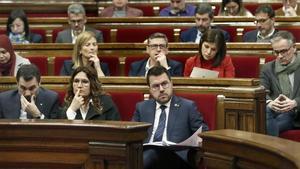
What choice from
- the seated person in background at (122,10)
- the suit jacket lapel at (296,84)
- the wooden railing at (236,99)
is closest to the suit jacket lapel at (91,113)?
the wooden railing at (236,99)

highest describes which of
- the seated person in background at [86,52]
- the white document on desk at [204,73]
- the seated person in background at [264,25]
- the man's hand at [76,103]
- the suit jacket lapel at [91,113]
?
the seated person in background at [264,25]

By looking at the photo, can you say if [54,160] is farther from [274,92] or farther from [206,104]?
[274,92]

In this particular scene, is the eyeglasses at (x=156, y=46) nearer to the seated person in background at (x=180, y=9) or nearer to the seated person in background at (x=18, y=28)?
the seated person in background at (x=18, y=28)

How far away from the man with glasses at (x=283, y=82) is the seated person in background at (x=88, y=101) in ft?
2.48

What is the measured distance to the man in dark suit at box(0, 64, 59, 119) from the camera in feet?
10.6

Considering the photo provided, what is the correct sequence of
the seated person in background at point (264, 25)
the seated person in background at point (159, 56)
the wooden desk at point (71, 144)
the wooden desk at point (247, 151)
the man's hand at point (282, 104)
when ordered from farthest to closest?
the seated person in background at point (264, 25)
the seated person in background at point (159, 56)
the man's hand at point (282, 104)
the wooden desk at point (71, 144)
the wooden desk at point (247, 151)

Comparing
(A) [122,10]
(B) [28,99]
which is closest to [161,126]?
(B) [28,99]

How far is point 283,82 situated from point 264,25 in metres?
0.95

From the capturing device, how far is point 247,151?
6.83ft

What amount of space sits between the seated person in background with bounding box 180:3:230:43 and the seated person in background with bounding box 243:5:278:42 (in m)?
0.18

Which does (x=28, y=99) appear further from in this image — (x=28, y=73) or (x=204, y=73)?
(x=204, y=73)

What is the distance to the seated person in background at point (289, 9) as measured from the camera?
5.20m

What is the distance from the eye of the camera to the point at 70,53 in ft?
14.3

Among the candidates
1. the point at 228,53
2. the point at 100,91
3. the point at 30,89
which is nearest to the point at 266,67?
the point at 228,53
